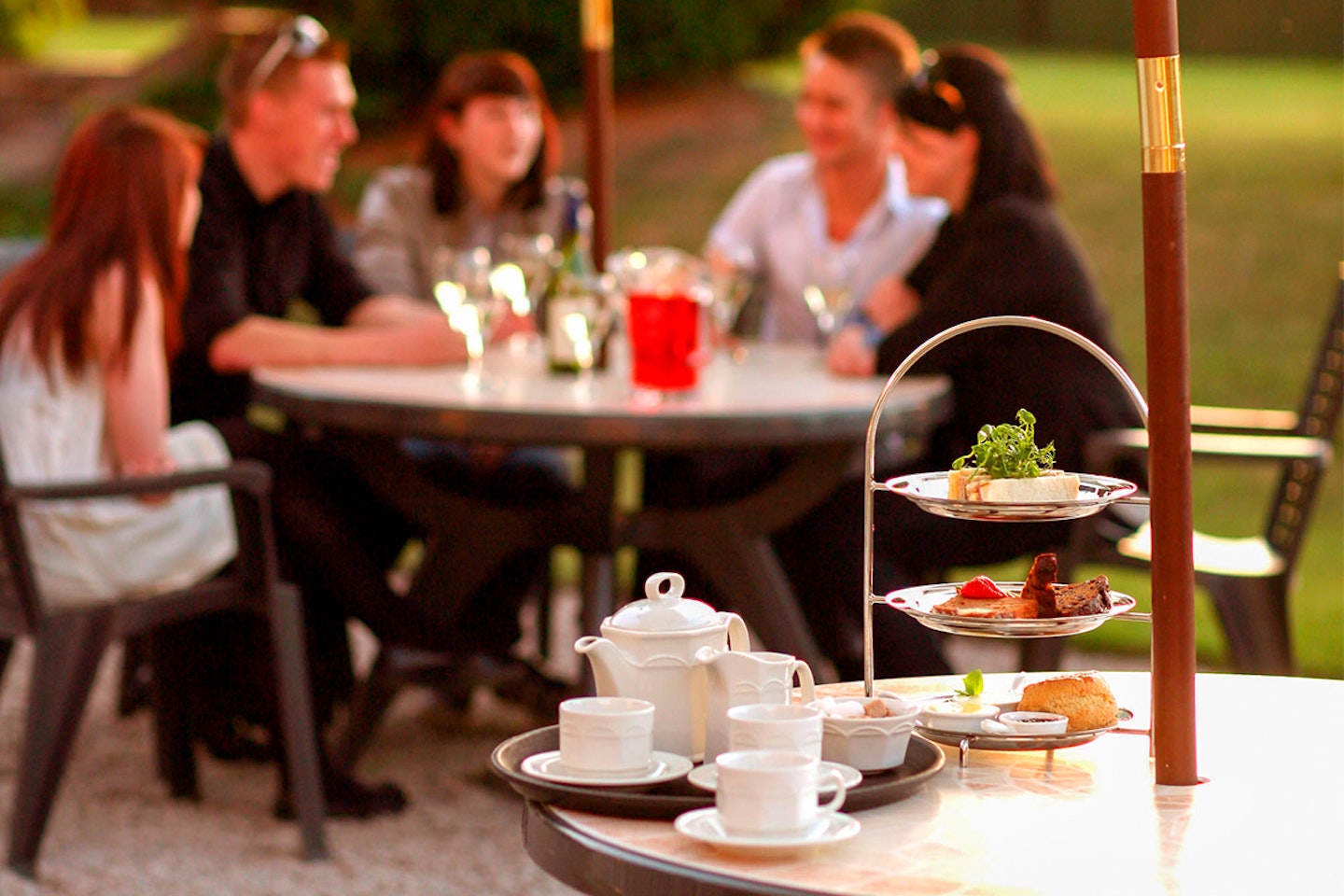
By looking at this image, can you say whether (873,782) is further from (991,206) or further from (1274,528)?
(1274,528)

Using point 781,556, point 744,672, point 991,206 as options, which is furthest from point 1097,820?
point 781,556

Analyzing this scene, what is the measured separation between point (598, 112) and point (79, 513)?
138cm

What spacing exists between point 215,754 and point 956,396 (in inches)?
68.7

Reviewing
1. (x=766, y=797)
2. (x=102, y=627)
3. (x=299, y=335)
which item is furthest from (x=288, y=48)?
(x=766, y=797)

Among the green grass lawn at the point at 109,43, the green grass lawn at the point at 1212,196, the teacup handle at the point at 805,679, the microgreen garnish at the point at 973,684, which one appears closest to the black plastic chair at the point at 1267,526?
the microgreen garnish at the point at 973,684

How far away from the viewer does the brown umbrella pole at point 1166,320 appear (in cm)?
140

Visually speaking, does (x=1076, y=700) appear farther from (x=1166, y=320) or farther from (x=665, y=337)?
(x=665, y=337)

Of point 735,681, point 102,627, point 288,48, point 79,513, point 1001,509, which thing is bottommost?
point 102,627

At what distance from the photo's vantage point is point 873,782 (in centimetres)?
144

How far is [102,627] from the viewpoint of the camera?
126 inches

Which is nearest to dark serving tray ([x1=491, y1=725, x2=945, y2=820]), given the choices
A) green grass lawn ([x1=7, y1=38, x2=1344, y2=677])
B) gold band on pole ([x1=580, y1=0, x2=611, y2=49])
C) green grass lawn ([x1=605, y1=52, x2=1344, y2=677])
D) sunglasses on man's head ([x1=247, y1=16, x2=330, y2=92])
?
gold band on pole ([x1=580, y1=0, x2=611, y2=49])

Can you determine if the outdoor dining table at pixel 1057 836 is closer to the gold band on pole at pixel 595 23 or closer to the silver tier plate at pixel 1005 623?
the silver tier plate at pixel 1005 623

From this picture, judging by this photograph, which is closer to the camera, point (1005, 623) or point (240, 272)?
point (1005, 623)

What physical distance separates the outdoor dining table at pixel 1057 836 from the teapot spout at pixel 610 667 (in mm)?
114
